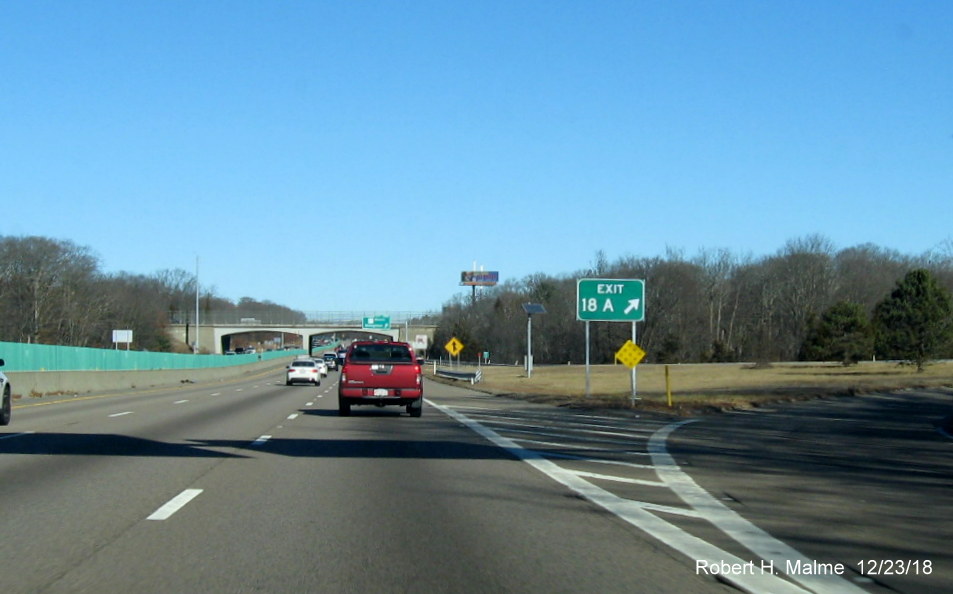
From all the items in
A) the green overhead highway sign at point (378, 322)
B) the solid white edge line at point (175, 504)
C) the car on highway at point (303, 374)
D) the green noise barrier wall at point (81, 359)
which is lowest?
the solid white edge line at point (175, 504)

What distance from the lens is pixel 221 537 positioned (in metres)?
8.88

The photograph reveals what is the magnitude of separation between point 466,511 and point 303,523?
1718 mm

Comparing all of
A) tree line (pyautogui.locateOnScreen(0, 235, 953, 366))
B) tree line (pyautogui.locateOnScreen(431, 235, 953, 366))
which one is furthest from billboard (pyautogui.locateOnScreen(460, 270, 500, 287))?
tree line (pyautogui.locateOnScreen(431, 235, 953, 366))

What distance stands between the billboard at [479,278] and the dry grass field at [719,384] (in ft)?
255

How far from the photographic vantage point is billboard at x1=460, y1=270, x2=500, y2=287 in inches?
6875

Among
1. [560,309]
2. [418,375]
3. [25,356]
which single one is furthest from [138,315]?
[418,375]

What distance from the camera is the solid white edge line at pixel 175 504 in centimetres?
986

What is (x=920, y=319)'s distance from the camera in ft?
233

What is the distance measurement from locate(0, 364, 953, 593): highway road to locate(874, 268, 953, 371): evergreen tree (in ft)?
180

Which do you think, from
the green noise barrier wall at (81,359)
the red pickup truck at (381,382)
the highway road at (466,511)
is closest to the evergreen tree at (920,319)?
the green noise barrier wall at (81,359)

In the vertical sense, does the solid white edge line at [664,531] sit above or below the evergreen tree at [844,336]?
below

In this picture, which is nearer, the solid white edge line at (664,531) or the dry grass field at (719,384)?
the solid white edge line at (664,531)

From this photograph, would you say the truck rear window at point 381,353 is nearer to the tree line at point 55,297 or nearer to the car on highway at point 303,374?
the car on highway at point 303,374

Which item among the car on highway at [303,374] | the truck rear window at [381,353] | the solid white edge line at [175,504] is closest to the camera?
the solid white edge line at [175,504]
